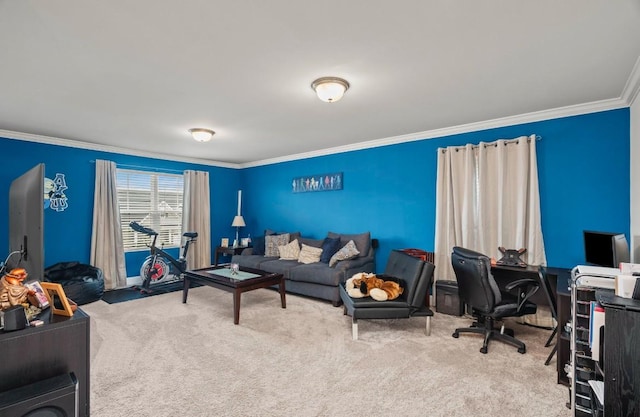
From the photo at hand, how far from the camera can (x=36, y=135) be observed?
4.41 meters

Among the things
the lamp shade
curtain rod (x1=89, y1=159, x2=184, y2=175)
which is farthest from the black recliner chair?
curtain rod (x1=89, y1=159, x2=184, y2=175)

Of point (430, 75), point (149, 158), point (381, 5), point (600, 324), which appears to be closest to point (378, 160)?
point (430, 75)

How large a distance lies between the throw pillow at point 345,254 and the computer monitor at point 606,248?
104 inches

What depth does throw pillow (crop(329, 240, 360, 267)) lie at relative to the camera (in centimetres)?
460

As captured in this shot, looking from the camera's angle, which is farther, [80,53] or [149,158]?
[149,158]

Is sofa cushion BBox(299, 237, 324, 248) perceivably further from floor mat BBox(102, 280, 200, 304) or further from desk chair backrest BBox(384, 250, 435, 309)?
desk chair backrest BBox(384, 250, 435, 309)

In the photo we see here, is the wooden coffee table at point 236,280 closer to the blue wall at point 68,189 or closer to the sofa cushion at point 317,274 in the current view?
the sofa cushion at point 317,274

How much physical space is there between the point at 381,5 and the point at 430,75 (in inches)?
40.5

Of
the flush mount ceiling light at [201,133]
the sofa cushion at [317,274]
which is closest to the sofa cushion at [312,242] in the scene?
the sofa cushion at [317,274]

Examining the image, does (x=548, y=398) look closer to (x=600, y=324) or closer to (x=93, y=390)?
(x=600, y=324)

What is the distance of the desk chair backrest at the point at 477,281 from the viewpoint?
2826 mm

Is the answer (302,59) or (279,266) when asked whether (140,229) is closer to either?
(279,266)

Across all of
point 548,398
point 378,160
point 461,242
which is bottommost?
point 548,398

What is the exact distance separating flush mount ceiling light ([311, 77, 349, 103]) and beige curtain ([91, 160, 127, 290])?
13.9 feet
